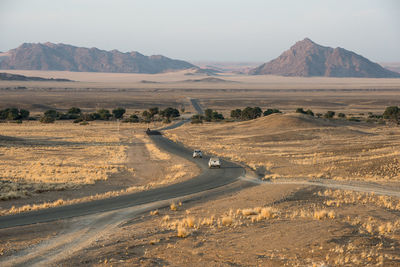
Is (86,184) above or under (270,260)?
under

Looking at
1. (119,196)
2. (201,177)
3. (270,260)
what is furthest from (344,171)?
(270,260)

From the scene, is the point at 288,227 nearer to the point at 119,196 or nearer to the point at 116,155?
the point at 119,196

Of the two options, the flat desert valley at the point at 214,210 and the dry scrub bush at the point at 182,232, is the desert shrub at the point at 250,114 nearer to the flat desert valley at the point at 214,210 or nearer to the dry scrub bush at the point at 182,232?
the flat desert valley at the point at 214,210

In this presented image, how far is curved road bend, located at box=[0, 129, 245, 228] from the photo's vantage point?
21128 millimetres

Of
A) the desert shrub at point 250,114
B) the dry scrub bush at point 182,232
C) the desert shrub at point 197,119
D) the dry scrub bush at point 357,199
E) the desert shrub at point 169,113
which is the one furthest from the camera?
the desert shrub at point 169,113

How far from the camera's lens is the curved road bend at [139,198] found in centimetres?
2113

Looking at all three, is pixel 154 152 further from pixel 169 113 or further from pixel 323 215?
pixel 169 113

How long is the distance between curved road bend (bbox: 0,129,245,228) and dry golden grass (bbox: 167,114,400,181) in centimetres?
384

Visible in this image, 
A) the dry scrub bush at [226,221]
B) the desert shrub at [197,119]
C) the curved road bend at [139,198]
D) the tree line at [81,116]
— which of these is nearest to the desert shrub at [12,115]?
the tree line at [81,116]

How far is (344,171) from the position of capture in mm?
39812

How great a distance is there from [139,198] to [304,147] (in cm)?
3852

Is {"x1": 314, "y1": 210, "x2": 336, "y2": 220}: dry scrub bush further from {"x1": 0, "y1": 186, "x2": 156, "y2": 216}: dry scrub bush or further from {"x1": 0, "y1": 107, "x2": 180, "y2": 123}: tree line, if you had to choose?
{"x1": 0, "y1": 107, "x2": 180, "y2": 123}: tree line

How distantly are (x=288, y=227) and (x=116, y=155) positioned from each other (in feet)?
127

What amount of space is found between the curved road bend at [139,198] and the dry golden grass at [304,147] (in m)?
3.84
